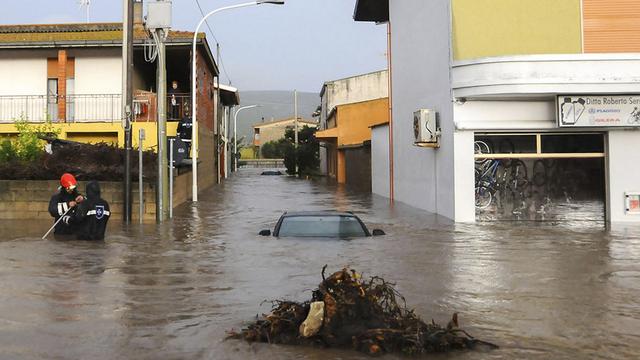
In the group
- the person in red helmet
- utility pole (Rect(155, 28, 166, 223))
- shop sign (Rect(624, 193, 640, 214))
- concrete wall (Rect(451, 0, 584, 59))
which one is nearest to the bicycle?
concrete wall (Rect(451, 0, 584, 59))

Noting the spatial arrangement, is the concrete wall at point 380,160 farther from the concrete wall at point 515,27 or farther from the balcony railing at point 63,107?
the concrete wall at point 515,27

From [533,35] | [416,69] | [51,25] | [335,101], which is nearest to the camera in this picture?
[533,35]

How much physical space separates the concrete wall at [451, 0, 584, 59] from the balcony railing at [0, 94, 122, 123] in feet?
47.2

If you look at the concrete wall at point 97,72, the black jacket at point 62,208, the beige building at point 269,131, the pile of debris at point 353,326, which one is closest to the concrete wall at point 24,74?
the concrete wall at point 97,72

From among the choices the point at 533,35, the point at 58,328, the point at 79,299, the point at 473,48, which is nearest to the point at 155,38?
the point at 473,48

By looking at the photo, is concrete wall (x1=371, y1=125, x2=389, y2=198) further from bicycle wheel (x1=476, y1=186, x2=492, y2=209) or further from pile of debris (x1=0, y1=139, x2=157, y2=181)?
pile of debris (x1=0, y1=139, x2=157, y2=181)

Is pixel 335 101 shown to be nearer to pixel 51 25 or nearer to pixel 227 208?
pixel 51 25

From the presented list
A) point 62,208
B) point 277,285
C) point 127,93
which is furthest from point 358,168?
point 277,285

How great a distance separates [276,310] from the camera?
18.0ft

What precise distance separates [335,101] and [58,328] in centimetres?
4888

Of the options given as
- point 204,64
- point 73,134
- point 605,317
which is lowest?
point 605,317

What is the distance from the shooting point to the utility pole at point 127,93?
1588 centimetres

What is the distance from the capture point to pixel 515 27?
15820mm

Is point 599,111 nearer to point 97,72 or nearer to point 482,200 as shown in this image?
point 482,200
